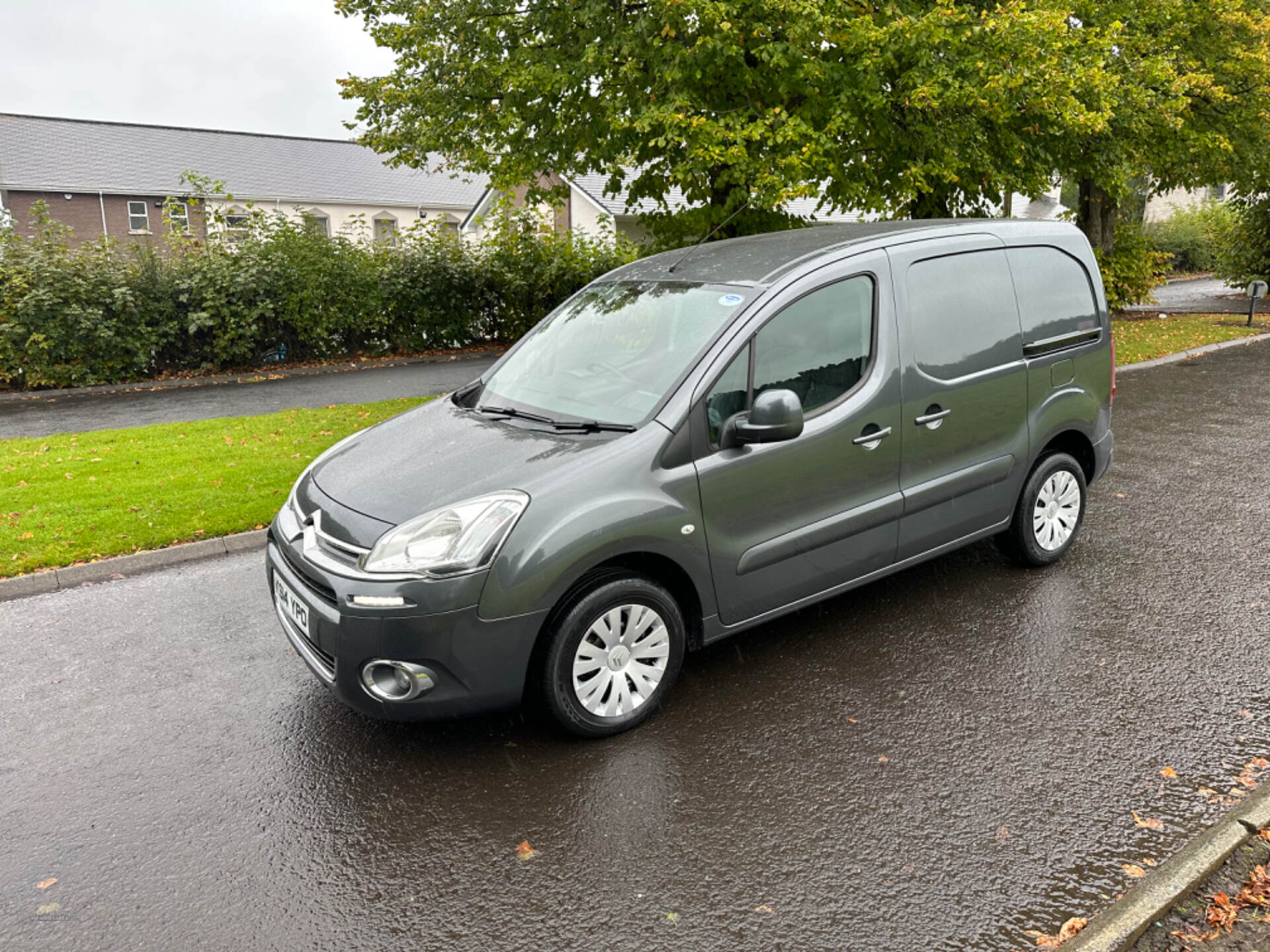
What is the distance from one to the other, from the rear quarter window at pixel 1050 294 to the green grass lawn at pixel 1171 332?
942cm

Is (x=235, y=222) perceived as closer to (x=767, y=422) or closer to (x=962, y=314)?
(x=962, y=314)

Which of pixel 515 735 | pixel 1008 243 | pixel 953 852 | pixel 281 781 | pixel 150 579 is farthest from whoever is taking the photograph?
pixel 150 579

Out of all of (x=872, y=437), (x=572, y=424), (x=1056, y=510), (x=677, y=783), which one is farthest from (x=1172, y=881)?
(x=1056, y=510)

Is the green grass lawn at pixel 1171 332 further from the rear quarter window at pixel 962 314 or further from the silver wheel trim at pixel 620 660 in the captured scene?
the silver wheel trim at pixel 620 660

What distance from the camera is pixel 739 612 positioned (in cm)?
421

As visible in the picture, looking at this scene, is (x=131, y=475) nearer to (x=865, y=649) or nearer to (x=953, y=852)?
(x=865, y=649)

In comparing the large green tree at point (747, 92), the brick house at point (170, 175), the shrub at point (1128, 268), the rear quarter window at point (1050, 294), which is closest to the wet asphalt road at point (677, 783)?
the rear quarter window at point (1050, 294)

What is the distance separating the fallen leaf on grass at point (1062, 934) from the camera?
9.13 ft

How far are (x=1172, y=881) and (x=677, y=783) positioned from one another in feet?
5.39

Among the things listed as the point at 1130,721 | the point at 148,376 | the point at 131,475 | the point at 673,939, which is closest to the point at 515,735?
the point at 673,939

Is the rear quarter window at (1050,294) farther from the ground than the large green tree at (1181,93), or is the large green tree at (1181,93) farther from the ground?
the large green tree at (1181,93)

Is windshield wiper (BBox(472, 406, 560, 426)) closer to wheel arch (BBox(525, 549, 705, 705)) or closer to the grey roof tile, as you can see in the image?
wheel arch (BBox(525, 549, 705, 705))

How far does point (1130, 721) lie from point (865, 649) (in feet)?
3.93

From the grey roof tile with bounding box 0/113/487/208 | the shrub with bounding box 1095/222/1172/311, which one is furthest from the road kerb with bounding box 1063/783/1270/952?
the grey roof tile with bounding box 0/113/487/208
